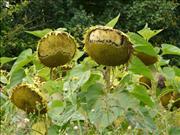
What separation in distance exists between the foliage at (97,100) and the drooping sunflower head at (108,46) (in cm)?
6

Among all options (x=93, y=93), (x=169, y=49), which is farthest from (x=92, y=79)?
(x=169, y=49)

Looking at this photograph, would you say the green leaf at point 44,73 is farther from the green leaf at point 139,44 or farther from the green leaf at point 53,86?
the green leaf at point 139,44

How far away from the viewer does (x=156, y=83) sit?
5.36 feet

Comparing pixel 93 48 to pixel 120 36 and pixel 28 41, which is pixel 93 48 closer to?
pixel 120 36

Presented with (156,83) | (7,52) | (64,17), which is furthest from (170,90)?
(64,17)

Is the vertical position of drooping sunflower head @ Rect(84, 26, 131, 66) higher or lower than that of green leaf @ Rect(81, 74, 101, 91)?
higher

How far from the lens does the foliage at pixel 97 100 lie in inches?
56.3

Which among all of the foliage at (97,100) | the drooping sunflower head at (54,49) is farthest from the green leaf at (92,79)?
the drooping sunflower head at (54,49)

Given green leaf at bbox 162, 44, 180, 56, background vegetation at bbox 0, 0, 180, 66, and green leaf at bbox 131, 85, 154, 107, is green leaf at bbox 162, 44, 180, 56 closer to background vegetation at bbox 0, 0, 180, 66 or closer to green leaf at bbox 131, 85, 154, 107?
green leaf at bbox 131, 85, 154, 107

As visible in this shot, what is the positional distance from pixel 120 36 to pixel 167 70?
27cm

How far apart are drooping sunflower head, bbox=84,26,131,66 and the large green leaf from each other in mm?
76

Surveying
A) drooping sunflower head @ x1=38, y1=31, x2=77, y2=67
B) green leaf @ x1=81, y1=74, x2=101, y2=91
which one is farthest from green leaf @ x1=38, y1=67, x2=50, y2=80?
green leaf @ x1=81, y1=74, x2=101, y2=91

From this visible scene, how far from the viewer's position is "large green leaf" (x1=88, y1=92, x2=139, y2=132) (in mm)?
1402

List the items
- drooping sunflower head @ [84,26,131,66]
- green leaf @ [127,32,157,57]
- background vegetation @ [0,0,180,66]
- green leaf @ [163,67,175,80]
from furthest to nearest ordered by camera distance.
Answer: background vegetation @ [0,0,180,66], green leaf @ [163,67,175,80], green leaf @ [127,32,157,57], drooping sunflower head @ [84,26,131,66]
